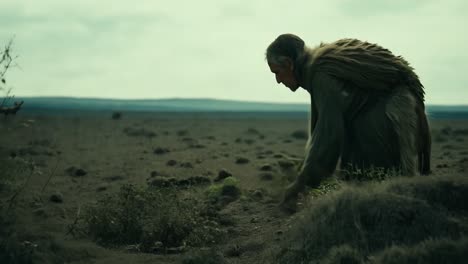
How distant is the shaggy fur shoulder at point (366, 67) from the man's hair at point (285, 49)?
0.24 m

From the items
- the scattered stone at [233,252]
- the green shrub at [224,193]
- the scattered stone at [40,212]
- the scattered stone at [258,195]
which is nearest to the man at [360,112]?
the scattered stone at [233,252]

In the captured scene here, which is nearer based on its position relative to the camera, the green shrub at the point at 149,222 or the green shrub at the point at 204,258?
the green shrub at the point at 204,258

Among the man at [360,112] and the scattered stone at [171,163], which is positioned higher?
the man at [360,112]

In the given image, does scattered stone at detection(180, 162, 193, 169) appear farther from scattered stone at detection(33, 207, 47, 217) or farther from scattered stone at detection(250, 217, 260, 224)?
scattered stone at detection(250, 217, 260, 224)

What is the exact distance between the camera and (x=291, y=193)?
7.21 metres

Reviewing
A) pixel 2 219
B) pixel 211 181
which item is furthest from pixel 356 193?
pixel 211 181

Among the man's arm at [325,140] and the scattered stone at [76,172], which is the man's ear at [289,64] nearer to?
the man's arm at [325,140]

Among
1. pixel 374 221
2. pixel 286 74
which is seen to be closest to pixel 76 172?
pixel 286 74

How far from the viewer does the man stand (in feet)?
22.5

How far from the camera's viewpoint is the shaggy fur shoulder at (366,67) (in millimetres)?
7055

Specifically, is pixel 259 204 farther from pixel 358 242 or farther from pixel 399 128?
pixel 358 242

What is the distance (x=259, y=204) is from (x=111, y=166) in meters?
9.69

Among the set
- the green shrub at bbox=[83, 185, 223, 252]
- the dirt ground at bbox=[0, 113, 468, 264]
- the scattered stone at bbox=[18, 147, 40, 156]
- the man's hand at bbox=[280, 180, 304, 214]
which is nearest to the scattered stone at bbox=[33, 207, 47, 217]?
the dirt ground at bbox=[0, 113, 468, 264]

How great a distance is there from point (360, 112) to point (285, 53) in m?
1.10
